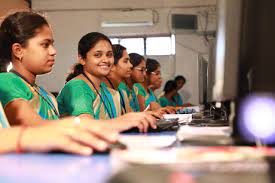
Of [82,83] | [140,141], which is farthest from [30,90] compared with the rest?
[140,141]

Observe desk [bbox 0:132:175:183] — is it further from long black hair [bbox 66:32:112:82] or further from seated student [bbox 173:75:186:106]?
seated student [bbox 173:75:186:106]

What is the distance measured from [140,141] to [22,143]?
237mm

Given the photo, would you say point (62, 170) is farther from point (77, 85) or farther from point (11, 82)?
point (77, 85)

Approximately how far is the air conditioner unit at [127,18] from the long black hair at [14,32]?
5.42 m

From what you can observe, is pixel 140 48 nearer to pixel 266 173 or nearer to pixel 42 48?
pixel 42 48

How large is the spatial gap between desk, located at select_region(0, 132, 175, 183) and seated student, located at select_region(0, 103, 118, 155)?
14 millimetres

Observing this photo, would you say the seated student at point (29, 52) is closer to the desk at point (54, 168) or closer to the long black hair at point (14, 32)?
the long black hair at point (14, 32)

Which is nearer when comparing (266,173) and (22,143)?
(266,173)

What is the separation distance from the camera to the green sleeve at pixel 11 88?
147cm

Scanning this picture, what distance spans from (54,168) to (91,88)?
172cm

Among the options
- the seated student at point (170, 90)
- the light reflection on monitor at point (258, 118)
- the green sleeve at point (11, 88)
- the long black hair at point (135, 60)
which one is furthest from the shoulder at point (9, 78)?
the seated student at point (170, 90)

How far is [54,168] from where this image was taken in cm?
56

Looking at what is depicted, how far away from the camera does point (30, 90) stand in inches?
62.2

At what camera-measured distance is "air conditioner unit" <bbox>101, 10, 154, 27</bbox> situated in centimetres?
701
